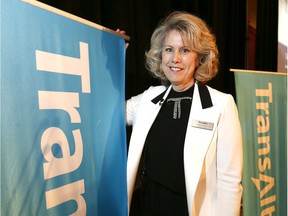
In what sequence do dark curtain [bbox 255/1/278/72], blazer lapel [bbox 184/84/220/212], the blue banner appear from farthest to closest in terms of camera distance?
dark curtain [bbox 255/1/278/72]
blazer lapel [bbox 184/84/220/212]
the blue banner

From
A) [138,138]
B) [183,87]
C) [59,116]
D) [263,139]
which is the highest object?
[183,87]

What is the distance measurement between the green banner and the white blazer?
0.67 m

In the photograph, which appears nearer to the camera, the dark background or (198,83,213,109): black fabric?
(198,83,213,109): black fabric

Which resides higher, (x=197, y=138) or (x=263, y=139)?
(x=197, y=138)

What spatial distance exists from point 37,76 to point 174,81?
0.74 meters

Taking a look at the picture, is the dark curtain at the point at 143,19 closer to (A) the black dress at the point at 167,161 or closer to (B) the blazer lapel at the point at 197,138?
(A) the black dress at the point at 167,161

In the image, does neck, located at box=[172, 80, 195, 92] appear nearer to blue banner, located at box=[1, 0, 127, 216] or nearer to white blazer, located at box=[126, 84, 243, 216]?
white blazer, located at box=[126, 84, 243, 216]

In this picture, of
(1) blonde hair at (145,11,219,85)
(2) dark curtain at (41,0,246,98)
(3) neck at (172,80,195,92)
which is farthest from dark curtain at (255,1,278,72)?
(3) neck at (172,80,195,92)

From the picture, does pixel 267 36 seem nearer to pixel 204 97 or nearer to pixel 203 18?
pixel 203 18

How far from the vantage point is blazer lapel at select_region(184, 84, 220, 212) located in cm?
136

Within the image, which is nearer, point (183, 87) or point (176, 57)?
point (176, 57)

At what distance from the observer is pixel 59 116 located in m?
1.00

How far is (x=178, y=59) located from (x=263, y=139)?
45.5 inches

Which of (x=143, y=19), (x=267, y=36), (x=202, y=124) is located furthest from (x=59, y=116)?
(x=267, y=36)
